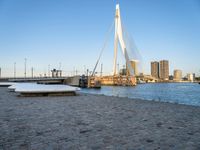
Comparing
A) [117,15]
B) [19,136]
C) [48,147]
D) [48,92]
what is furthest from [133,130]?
[117,15]

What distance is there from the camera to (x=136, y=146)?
4.14 metres

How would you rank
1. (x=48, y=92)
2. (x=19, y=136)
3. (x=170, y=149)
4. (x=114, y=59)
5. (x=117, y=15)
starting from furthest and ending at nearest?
(x=117, y=15), (x=114, y=59), (x=48, y=92), (x=19, y=136), (x=170, y=149)

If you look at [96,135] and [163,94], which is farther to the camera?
[163,94]

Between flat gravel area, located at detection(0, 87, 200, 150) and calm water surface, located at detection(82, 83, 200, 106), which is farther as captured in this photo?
calm water surface, located at detection(82, 83, 200, 106)

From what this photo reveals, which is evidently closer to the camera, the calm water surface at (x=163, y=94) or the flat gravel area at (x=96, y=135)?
the flat gravel area at (x=96, y=135)

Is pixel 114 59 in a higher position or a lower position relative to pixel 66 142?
higher

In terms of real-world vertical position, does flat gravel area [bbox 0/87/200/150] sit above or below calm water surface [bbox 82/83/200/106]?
above

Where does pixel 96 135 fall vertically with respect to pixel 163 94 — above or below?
above

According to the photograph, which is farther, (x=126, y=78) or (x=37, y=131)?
(x=126, y=78)

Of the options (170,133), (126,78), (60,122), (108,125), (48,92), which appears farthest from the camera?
(126,78)

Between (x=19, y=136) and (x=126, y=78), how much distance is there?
306 feet

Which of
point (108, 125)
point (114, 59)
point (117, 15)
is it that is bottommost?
point (108, 125)

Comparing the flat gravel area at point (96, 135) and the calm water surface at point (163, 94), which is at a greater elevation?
the flat gravel area at point (96, 135)

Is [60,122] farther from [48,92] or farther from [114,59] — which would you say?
[114,59]
